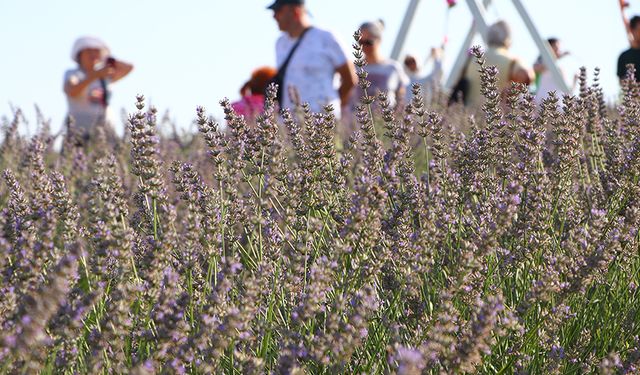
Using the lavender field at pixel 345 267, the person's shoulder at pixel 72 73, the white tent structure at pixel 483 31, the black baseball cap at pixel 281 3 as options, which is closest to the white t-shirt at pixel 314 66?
the black baseball cap at pixel 281 3

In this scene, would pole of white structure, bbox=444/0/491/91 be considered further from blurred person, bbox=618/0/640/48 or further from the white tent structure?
blurred person, bbox=618/0/640/48

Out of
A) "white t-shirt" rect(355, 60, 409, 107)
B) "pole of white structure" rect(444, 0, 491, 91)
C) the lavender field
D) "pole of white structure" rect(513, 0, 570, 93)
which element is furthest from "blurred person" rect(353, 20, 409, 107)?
the lavender field

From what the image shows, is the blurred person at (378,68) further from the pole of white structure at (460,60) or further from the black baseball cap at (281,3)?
the pole of white structure at (460,60)

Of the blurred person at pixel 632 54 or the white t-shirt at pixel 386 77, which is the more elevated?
the white t-shirt at pixel 386 77

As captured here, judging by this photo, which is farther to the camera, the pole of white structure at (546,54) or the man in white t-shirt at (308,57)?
the pole of white structure at (546,54)

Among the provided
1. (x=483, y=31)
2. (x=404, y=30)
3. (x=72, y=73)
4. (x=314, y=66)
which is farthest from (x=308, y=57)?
(x=404, y=30)

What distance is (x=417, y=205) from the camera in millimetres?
2506

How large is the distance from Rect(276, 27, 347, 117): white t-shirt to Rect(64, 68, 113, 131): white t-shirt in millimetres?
1731

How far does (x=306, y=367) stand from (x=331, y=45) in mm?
5206

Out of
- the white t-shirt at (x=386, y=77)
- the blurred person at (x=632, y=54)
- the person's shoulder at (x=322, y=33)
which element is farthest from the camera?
the white t-shirt at (x=386, y=77)

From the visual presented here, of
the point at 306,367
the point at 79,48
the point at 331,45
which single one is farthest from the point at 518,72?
the point at 306,367

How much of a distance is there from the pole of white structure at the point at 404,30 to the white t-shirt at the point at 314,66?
5594 millimetres

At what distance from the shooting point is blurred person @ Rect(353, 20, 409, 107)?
27.6ft

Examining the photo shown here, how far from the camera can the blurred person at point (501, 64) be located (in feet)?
28.2
